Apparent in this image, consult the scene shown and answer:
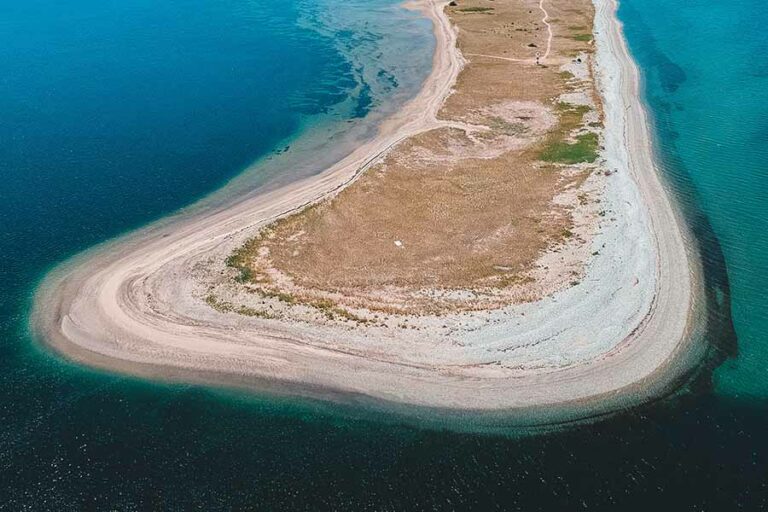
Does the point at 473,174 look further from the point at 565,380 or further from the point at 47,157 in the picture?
the point at 47,157

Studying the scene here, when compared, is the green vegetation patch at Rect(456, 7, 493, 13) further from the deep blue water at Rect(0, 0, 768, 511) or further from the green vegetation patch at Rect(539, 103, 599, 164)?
the green vegetation patch at Rect(539, 103, 599, 164)

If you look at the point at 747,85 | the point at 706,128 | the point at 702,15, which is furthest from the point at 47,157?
the point at 702,15

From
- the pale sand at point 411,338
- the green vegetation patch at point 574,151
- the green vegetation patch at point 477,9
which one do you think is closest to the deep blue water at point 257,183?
the pale sand at point 411,338

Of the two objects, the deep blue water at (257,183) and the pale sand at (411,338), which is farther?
the pale sand at (411,338)

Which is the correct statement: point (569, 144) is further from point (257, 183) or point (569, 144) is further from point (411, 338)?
point (411, 338)

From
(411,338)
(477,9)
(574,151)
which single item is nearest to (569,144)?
(574,151)

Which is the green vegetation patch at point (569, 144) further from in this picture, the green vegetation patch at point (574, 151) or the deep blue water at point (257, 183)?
the deep blue water at point (257, 183)
